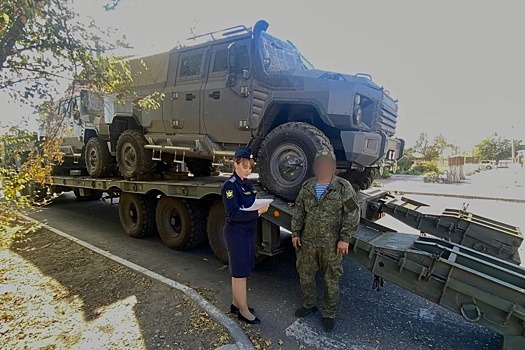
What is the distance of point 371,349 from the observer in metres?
2.98

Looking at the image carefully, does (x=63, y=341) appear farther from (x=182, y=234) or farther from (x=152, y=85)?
(x=152, y=85)

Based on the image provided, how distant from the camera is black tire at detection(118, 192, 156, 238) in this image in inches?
248

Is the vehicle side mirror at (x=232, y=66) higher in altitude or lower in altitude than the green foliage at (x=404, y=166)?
higher

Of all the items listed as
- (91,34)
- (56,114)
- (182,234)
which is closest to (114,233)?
(182,234)

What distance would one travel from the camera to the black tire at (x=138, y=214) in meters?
6.29

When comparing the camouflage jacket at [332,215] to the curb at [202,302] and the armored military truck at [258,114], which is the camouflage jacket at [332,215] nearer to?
the armored military truck at [258,114]

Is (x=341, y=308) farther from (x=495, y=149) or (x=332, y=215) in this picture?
(x=495, y=149)

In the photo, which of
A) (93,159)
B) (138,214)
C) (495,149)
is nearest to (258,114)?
(138,214)

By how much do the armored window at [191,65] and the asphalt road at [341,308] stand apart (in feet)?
10.3

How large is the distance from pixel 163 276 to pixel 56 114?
2.47m

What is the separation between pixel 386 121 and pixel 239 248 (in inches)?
120

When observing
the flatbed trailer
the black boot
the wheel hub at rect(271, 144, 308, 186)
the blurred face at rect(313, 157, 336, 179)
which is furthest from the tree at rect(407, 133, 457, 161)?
the black boot

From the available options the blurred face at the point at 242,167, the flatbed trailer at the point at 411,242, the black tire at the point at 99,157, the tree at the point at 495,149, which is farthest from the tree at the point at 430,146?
the blurred face at the point at 242,167

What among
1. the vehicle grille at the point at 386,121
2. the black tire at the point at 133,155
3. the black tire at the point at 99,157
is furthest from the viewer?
the black tire at the point at 99,157
